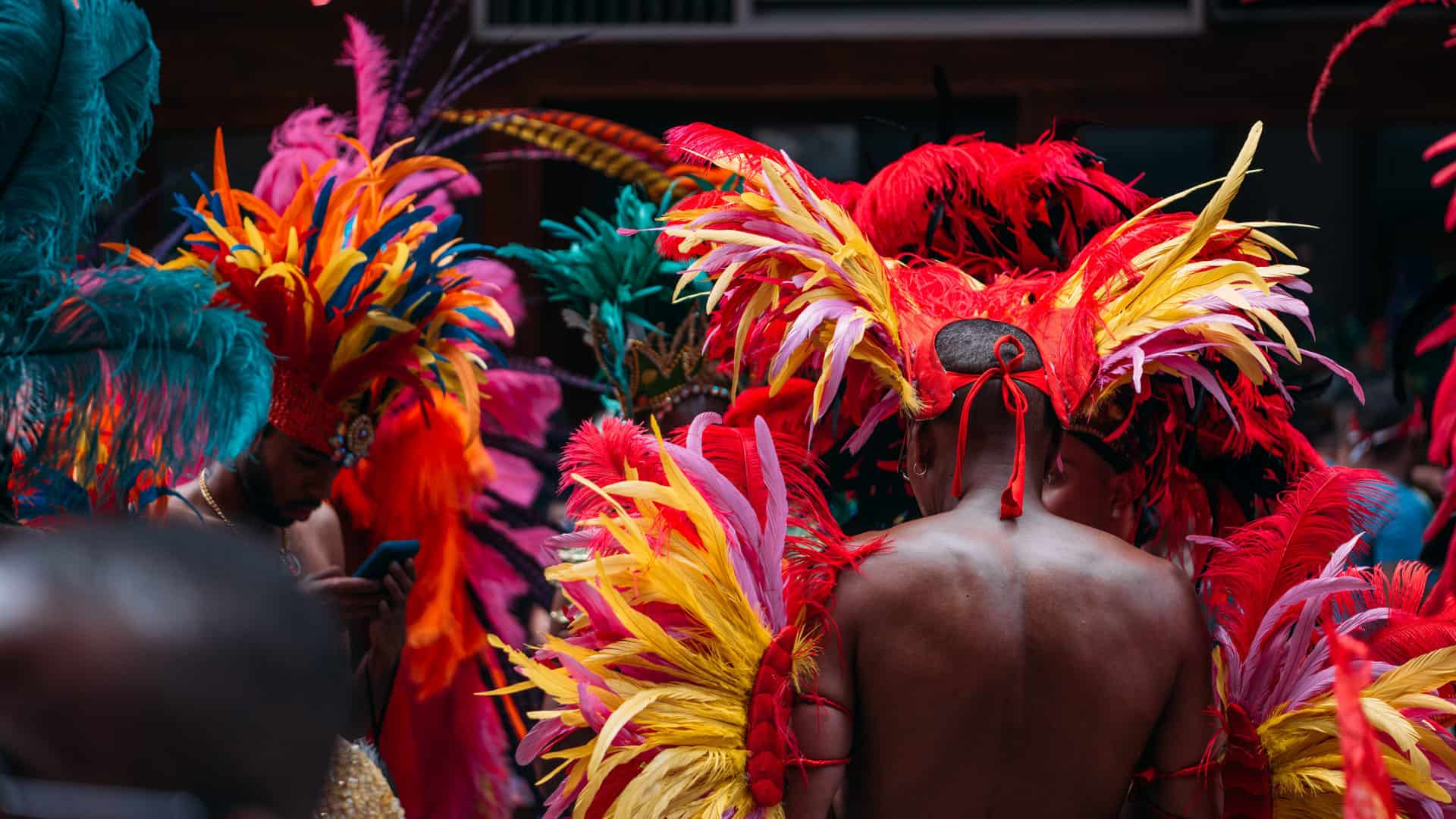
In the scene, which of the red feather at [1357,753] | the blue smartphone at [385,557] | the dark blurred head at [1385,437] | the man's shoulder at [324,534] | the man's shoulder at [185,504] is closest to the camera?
the red feather at [1357,753]

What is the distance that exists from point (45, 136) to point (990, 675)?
132 cm

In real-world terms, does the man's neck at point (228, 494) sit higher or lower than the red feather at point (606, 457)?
lower

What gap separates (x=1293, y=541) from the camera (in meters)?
2.32

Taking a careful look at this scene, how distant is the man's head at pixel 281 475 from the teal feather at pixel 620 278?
3.40ft

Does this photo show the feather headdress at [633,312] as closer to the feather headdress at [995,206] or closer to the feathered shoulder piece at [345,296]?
the feathered shoulder piece at [345,296]

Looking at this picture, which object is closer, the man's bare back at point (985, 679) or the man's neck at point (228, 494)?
the man's bare back at point (985, 679)

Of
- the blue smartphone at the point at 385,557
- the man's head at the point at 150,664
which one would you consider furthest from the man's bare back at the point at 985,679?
the blue smartphone at the point at 385,557

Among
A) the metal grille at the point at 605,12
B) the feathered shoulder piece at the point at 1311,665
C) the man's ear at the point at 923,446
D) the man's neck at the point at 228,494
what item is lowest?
the man's neck at the point at 228,494

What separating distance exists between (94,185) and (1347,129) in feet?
17.7

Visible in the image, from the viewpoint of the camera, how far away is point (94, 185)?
1647mm

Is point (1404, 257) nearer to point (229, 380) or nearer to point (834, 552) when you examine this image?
point (834, 552)

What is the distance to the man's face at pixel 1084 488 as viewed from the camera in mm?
2602

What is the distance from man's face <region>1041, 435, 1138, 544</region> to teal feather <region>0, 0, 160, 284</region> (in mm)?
1652

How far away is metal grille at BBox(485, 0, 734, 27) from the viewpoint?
5.65 m
